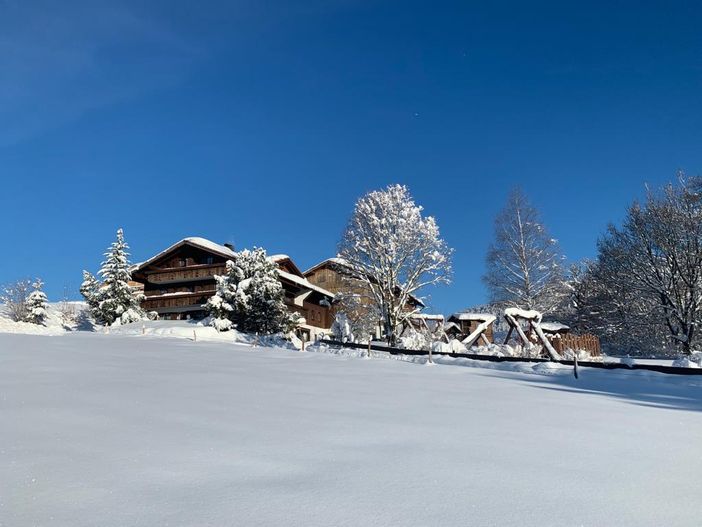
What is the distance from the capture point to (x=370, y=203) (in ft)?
105

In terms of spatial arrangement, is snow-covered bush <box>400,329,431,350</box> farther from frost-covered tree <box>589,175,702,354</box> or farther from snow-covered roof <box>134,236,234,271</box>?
snow-covered roof <box>134,236,234,271</box>

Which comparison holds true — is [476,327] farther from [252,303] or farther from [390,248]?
[252,303]

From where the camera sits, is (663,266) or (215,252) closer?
(663,266)

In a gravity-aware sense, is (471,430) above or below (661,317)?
below

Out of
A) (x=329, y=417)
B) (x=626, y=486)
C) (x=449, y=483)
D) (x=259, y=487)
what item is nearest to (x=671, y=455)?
(x=626, y=486)

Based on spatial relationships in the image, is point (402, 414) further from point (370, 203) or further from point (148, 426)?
point (370, 203)

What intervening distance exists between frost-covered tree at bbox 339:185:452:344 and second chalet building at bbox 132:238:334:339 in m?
19.3

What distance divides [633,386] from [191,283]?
4696cm

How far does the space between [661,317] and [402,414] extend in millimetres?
24845

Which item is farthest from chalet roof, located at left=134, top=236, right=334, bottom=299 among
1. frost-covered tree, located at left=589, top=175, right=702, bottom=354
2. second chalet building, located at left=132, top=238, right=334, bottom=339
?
frost-covered tree, located at left=589, top=175, right=702, bottom=354

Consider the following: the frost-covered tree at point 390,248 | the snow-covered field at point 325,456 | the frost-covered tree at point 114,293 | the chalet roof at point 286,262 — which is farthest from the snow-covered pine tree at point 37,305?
the snow-covered field at point 325,456

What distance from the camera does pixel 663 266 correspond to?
88.2 feet

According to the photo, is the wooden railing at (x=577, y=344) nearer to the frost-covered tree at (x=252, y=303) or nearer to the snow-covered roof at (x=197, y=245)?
the frost-covered tree at (x=252, y=303)

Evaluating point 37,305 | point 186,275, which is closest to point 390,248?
point 186,275
